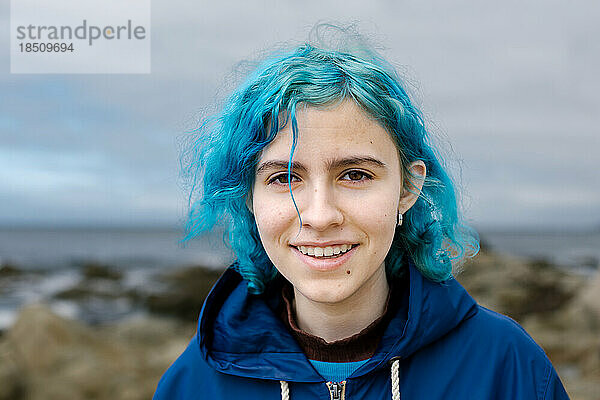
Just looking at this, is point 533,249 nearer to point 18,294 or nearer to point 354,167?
point 18,294

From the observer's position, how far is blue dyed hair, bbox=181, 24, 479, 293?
2051 millimetres

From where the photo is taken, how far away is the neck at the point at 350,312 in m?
2.21

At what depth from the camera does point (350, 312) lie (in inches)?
87.1

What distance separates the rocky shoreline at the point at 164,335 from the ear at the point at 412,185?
618 centimetres

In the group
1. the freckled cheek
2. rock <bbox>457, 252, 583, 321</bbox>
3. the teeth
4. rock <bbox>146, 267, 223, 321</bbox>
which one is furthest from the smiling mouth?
rock <bbox>146, 267, 223, 321</bbox>

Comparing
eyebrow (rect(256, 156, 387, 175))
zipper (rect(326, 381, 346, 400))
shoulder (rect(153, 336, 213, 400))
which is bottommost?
shoulder (rect(153, 336, 213, 400))

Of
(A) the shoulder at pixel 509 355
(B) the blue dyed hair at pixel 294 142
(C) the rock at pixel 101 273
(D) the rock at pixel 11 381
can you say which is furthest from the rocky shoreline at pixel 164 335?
(A) the shoulder at pixel 509 355

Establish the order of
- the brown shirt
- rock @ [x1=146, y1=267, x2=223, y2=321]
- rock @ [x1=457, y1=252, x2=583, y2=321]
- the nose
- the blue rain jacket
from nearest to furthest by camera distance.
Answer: the nose, the blue rain jacket, the brown shirt, rock @ [x1=457, y1=252, x2=583, y2=321], rock @ [x1=146, y1=267, x2=223, y2=321]

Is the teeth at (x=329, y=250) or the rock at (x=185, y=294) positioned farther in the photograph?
the rock at (x=185, y=294)

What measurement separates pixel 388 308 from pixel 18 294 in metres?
18.7

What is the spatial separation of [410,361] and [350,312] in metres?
0.26

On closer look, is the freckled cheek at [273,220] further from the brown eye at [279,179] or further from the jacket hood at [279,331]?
the jacket hood at [279,331]

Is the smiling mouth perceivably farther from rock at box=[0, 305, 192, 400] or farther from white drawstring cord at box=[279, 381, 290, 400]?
rock at box=[0, 305, 192, 400]

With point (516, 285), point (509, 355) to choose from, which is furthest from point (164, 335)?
point (509, 355)
